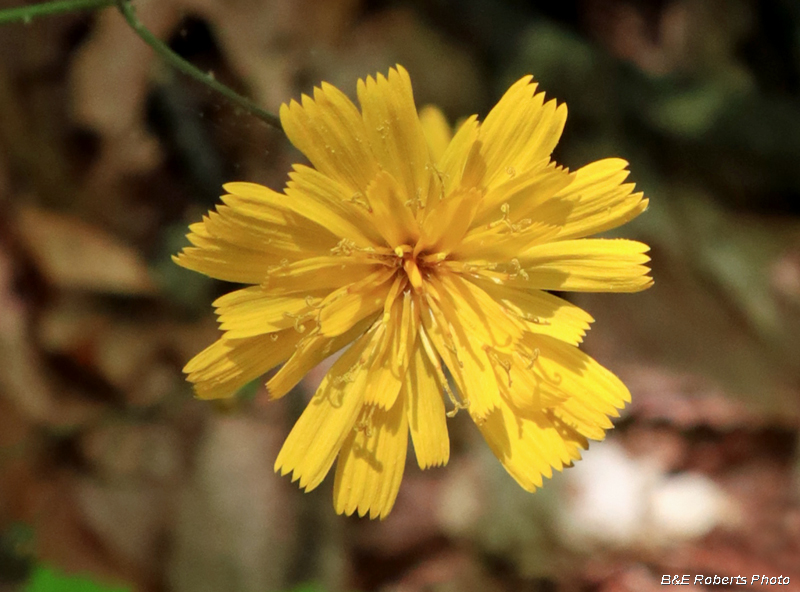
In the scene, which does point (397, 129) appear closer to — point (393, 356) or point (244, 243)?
point (244, 243)

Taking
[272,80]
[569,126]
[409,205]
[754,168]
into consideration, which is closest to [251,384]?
[409,205]

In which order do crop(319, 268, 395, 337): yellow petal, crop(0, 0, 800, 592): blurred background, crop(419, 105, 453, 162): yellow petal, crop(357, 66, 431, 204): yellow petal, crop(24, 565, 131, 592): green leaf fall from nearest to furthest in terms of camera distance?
crop(357, 66, 431, 204): yellow petal, crop(319, 268, 395, 337): yellow petal, crop(419, 105, 453, 162): yellow petal, crop(24, 565, 131, 592): green leaf, crop(0, 0, 800, 592): blurred background

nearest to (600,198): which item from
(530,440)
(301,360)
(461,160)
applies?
(461,160)

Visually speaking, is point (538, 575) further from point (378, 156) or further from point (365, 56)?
point (365, 56)

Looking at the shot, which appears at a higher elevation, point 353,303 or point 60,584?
point 353,303

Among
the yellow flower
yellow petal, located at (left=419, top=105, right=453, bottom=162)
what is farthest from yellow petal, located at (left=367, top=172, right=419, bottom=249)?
yellow petal, located at (left=419, top=105, right=453, bottom=162)

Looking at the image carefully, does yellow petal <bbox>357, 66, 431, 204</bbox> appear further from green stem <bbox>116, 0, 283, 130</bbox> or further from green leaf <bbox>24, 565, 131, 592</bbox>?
green leaf <bbox>24, 565, 131, 592</bbox>
